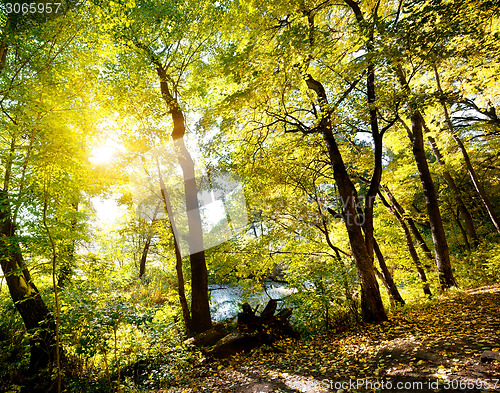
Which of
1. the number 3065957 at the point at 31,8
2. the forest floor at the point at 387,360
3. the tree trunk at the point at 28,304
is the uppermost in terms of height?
the number 3065957 at the point at 31,8

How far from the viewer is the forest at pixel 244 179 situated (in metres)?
3.67

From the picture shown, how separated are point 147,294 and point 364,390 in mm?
10154

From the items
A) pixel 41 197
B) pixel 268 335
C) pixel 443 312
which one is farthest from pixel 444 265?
pixel 41 197

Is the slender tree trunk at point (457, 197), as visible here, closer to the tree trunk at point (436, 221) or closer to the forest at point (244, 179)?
the forest at point (244, 179)

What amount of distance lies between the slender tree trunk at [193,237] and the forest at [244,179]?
63 mm

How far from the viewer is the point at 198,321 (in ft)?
22.0

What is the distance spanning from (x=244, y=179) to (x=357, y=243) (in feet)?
13.2

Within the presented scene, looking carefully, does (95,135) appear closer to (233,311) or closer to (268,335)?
(268,335)

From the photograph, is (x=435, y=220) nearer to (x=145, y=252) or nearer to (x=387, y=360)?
(x=387, y=360)

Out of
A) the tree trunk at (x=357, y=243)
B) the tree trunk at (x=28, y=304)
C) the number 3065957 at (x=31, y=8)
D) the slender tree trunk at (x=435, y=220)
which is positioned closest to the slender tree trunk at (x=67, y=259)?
the tree trunk at (x=28, y=304)

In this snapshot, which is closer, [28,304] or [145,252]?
[28,304]

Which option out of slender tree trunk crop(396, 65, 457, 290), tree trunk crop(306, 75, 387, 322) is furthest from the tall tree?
slender tree trunk crop(396, 65, 457, 290)

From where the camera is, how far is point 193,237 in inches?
285

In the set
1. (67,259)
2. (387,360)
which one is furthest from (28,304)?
(387,360)
